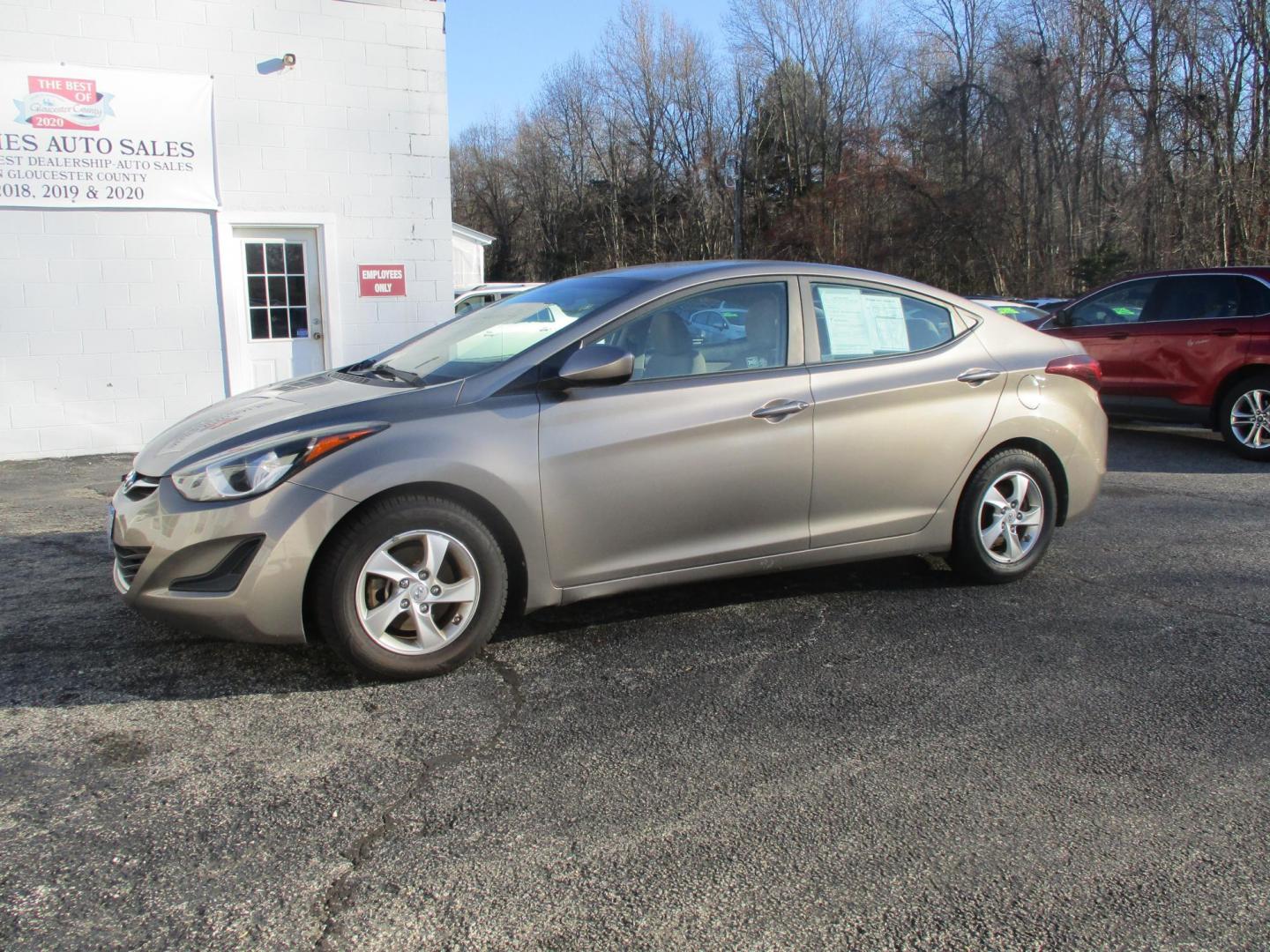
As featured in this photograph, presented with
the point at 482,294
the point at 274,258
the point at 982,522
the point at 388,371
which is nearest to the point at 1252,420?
the point at 982,522

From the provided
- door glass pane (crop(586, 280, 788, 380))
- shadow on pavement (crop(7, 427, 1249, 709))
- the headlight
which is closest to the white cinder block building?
shadow on pavement (crop(7, 427, 1249, 709))

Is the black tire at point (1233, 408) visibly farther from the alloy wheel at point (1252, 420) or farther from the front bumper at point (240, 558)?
the front bumper at point (240, 558)

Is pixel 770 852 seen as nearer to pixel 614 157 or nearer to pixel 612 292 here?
pixel 612 292

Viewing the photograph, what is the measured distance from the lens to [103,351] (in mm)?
9484

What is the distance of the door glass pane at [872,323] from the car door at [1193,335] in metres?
5.49

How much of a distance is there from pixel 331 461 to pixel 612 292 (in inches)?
57.1

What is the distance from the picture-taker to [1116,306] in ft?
32.5

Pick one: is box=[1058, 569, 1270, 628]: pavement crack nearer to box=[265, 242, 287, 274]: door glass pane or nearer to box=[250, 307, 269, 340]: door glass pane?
box=[250, 307, 269, 340]: door glass pane

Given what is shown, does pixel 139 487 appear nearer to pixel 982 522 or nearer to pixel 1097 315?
pixel 982 522

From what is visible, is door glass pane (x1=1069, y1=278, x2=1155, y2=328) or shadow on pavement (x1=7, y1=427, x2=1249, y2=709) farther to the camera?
door glass pane (x1=1069, y1=278, x2=1155, y2=328)

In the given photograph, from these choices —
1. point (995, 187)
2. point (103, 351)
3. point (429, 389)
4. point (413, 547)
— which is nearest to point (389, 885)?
point (413, 547)

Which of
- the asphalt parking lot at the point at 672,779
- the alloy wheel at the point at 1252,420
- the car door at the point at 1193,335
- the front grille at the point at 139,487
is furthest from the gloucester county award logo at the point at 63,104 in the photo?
the alloy wheel at the point at 1252,420

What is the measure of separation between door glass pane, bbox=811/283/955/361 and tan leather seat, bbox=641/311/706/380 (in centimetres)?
64

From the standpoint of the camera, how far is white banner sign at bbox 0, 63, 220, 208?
891 centimetres
